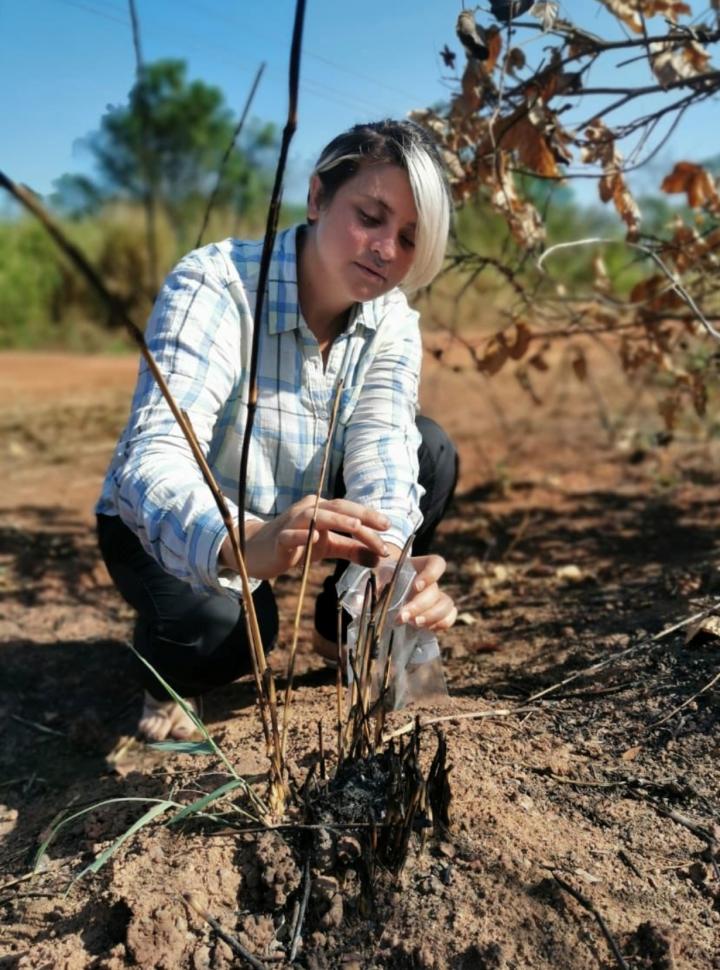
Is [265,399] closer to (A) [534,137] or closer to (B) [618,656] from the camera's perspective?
(B) [618,656]

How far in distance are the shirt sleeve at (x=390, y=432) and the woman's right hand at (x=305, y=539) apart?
0.28m

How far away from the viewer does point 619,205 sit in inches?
93.1

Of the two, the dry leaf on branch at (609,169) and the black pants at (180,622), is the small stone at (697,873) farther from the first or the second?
the dry leaf on branch at (609,169)

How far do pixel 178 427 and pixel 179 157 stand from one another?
8.86 ft

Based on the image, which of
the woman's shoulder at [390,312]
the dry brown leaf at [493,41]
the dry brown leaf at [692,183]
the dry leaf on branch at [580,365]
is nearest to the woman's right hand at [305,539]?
the woman's shoulder at [390,312]

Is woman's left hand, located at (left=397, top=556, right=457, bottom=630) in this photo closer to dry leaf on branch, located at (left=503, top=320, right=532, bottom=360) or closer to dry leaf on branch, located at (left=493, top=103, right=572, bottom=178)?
dry leaf on branch, located at (left=493, top=103, right=572, bottom=178)

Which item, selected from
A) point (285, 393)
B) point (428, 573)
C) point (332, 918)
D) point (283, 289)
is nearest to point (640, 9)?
point (283, 289)

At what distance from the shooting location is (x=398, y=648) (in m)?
1.50

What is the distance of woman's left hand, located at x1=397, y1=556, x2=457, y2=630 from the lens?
1423mm

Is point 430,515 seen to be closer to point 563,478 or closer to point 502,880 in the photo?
point 502,880

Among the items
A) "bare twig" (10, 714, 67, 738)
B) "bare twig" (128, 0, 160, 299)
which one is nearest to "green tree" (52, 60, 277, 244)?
"bare twig" (128, 0, 160, 299)

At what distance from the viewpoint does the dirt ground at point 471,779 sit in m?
1.24

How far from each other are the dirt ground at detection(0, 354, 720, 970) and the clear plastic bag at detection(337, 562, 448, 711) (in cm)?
9

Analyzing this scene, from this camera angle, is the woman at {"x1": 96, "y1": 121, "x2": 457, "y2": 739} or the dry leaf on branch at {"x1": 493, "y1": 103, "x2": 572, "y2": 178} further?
the dry leaf on branch at {"x1": 493, "y1": 103, "x2": 572, "y2": 178}
